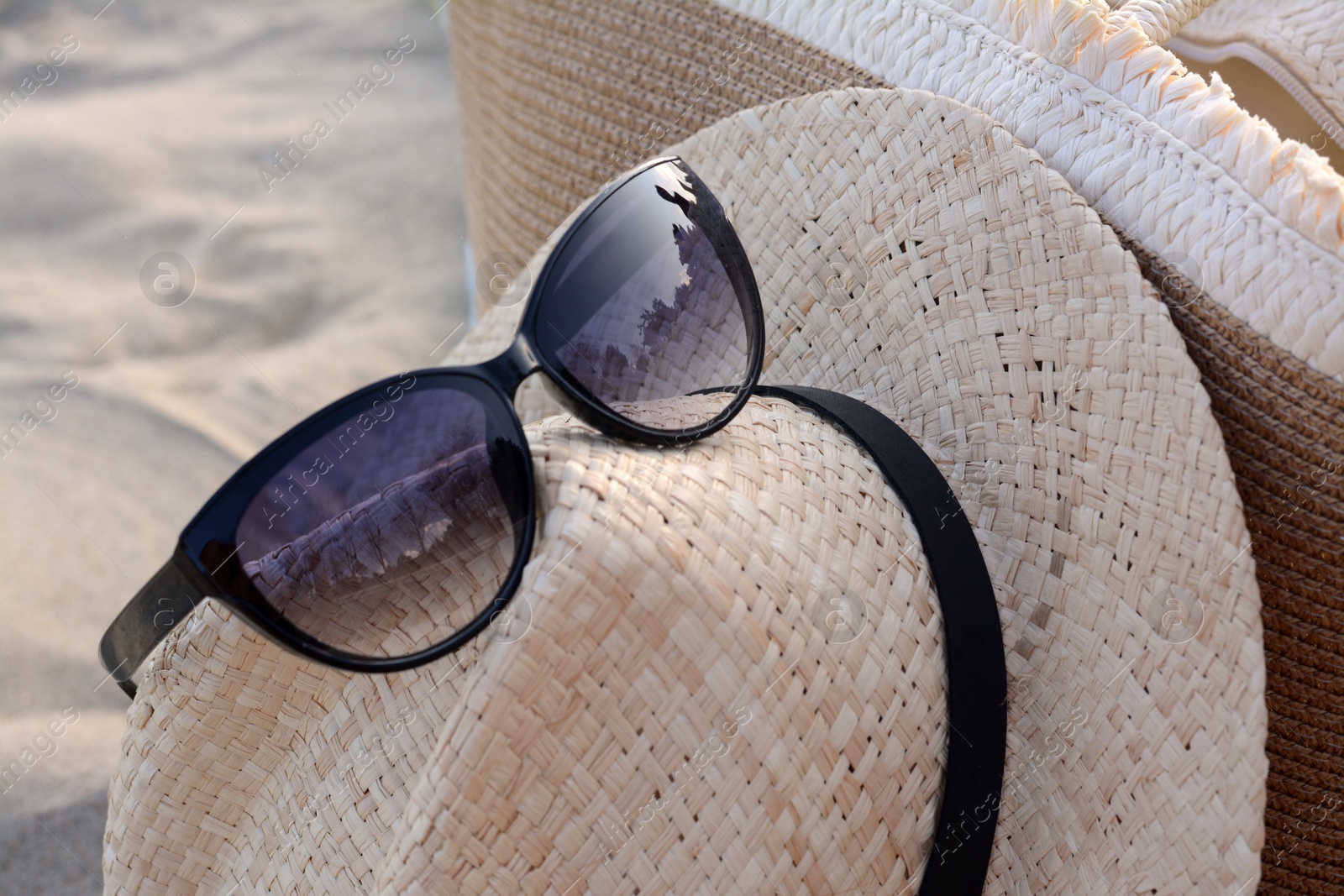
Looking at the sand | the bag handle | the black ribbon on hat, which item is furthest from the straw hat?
the sand

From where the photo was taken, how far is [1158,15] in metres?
0.55

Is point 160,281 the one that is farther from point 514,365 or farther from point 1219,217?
point 1219,217

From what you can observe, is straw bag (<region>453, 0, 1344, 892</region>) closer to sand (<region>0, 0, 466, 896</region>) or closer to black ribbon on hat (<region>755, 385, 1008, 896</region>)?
black ribbon on hat (<region>755, 385, 1008, 896</region>)

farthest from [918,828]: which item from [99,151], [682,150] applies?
[99,151]

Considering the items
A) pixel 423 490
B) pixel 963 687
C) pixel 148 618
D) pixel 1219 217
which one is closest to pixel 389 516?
pixel 423 490

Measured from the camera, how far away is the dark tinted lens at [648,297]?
0.43 m

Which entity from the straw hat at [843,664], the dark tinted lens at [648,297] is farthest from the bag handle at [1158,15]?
the dark tinted lens at [648,297]

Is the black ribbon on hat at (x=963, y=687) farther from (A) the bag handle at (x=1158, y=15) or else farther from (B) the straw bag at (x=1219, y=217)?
(A) the bag handle at (x=1158, y=15)

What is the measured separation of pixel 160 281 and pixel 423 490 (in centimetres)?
122

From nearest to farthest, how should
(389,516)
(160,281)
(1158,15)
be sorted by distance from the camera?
(389,516), (1158,15), (160,281)

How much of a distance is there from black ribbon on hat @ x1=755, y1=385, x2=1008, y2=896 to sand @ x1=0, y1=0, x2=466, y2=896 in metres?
0.85

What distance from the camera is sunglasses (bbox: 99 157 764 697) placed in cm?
37

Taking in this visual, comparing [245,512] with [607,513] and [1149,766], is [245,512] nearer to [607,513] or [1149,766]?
[607,513]

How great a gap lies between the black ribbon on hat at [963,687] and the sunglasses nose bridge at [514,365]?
0.19m
